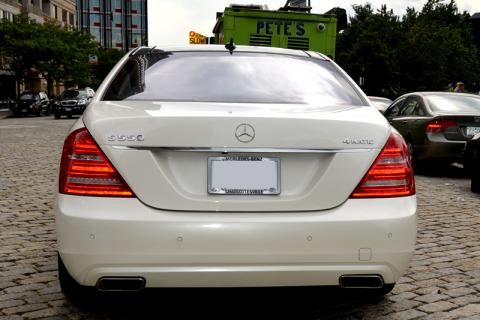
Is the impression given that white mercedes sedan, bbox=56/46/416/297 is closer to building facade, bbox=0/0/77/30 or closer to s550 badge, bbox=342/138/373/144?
s550 badge, bbox=342/138/373/144

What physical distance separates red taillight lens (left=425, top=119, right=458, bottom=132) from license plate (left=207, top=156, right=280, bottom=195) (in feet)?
23.9

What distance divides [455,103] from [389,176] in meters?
7.80

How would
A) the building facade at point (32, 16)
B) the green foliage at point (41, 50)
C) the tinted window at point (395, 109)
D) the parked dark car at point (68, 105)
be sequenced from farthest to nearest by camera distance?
the building facade at point (32, 16) → the green foliage at point (41, 50) → the parked dark car at point (68, 105) → the tinted window at point (395, 109)

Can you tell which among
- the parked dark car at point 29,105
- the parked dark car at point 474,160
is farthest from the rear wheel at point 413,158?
the parked dark car at point 29,105

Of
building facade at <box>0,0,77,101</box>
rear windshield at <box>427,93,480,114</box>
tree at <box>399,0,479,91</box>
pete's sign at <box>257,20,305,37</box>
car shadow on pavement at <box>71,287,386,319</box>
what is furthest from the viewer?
tree at <box>399,0,479,91</box>

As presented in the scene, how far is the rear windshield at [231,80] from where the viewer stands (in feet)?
11.1

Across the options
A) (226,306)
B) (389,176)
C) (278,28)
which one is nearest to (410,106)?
(278,28)

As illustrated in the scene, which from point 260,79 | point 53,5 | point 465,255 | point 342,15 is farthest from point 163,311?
point 53,5

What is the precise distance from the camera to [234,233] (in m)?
2.79

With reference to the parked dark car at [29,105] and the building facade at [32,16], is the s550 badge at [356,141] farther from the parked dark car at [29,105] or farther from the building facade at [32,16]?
the building facade at [32,16]

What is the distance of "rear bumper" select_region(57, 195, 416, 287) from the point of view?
2.78 meters

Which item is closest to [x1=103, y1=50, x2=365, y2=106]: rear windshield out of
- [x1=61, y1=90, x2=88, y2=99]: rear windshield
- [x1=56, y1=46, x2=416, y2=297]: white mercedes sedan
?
[x1=56, y1=46, x2=416, y2=297]: white mercedes sedan

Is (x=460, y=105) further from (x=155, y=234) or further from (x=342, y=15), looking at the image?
(x=155, y=234)

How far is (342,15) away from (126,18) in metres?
96.8
